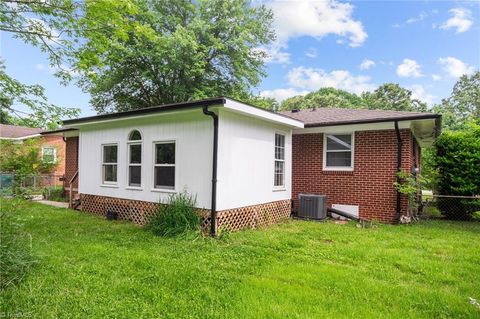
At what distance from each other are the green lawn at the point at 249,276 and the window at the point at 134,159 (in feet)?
6.29

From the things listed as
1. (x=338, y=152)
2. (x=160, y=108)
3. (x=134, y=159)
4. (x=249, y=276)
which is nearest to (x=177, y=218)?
(x=160, y=108)

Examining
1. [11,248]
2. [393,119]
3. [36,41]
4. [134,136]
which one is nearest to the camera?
[11,248]

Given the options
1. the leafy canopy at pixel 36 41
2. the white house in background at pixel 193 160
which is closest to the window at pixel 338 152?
the white house in background at pixel 193 160

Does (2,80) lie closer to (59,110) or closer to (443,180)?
(59,110)

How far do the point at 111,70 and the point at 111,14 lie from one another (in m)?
15.6

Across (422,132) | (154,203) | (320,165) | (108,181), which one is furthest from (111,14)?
(422,132)

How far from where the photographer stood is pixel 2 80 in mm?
5742

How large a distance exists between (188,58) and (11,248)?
16535 millimetres

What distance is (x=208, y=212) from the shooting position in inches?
263

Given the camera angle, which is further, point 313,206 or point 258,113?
point 313,206

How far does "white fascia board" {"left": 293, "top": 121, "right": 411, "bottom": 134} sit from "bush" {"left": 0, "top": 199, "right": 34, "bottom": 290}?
7911mm

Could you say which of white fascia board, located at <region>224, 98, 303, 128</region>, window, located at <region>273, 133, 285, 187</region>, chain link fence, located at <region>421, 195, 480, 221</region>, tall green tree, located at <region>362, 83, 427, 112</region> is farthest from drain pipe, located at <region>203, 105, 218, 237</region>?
tall green tree, located at <region>362, 83, 427, 112</region>

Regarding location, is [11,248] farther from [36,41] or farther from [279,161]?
[279,161]

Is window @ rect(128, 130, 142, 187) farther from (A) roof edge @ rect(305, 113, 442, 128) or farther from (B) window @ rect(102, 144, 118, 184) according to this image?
(A) roof edge @ rect(305, 113, 442, 128)
